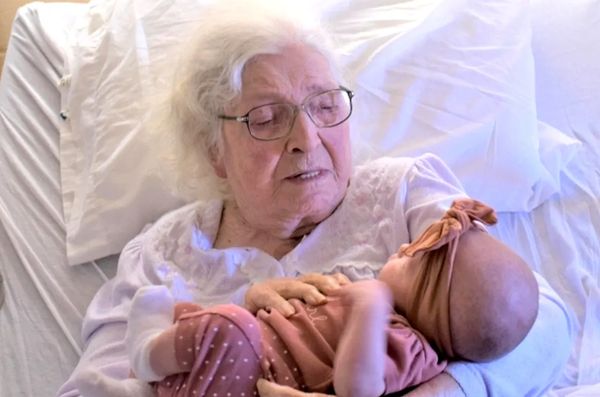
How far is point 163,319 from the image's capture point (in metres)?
1.11

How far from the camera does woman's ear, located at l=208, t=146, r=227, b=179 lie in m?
1.47

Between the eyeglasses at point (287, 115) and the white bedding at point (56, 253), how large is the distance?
496mm

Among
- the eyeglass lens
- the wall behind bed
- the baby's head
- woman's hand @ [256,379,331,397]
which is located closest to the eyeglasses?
the eyeglass lens

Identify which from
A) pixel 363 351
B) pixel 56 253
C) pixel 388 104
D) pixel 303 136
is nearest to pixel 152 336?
pixel 363 351

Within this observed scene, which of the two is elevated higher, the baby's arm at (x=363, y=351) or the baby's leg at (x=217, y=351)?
the baby's arm at (x=363, y=351)

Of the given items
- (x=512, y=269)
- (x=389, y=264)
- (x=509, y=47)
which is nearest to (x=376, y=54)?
(x=509, y=47)

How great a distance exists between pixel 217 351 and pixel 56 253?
0.86m

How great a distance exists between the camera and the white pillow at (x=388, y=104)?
5.21 ft

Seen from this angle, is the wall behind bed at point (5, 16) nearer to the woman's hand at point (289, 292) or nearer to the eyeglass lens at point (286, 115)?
the eyeglass lens at point (286, 115)

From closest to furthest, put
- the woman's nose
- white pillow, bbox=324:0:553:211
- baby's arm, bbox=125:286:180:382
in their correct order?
baby's arm, bbox=125:286:180:382
the woman's nose
white pillow, bbox=324:0:553:211

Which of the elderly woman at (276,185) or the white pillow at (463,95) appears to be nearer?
the elderly woman at (276,185)

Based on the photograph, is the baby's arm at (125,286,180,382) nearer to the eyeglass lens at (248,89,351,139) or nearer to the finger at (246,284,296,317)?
the finger at (246,284,296,317)

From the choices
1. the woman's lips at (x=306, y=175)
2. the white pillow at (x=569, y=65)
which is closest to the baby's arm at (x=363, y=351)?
the woman's lips at (x=306, y=175)

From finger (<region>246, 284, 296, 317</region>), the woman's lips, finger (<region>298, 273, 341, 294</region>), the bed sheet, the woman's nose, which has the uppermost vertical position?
the woman's nose
